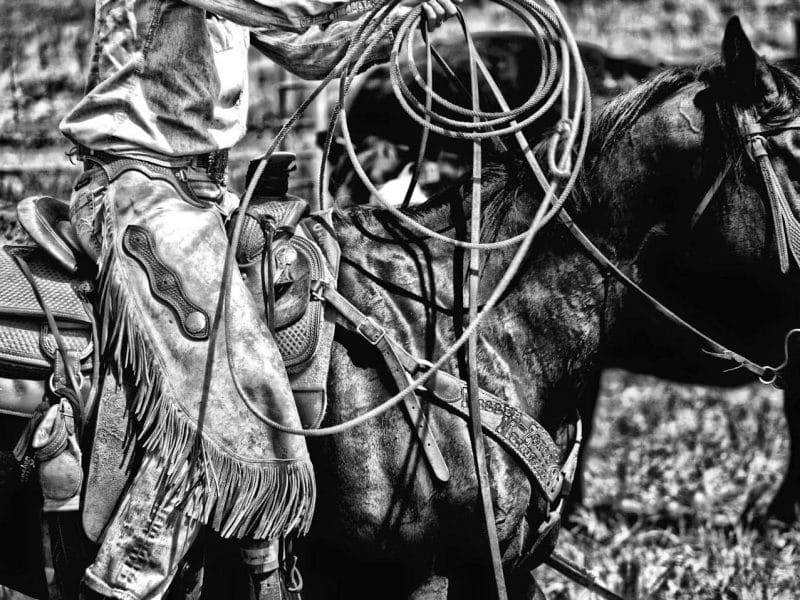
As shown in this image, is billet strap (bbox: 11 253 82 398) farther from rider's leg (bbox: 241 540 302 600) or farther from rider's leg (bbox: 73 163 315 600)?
rider's leg (bbox: 241 540 302 600)

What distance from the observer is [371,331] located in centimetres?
295

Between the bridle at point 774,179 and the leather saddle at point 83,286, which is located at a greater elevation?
the bridle at point 774,179

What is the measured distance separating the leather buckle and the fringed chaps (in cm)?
27

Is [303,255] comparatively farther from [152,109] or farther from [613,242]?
[613,242]

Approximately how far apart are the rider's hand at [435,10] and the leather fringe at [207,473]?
4.10 ft

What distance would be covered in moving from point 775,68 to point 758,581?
9.22ft

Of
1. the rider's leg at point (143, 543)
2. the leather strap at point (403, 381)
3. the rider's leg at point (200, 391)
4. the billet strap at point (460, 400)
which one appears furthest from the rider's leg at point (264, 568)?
the billet strap at point (460, 400)

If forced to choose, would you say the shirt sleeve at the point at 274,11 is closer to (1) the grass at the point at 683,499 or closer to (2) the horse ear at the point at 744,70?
(2) the horse ear at the point at 744,70

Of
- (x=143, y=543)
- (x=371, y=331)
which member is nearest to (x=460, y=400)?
(x=371, y=331)

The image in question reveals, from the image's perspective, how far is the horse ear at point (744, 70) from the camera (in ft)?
9.67

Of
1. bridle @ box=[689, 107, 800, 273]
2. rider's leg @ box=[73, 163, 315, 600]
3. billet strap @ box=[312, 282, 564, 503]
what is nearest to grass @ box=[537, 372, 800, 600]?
billet strap @ box=[312, 282, 564, 503]

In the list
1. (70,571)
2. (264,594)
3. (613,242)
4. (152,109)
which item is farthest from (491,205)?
(70,571)

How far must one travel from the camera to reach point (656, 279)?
3.25 metres

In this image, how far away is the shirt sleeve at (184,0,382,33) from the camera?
2.78 meters
